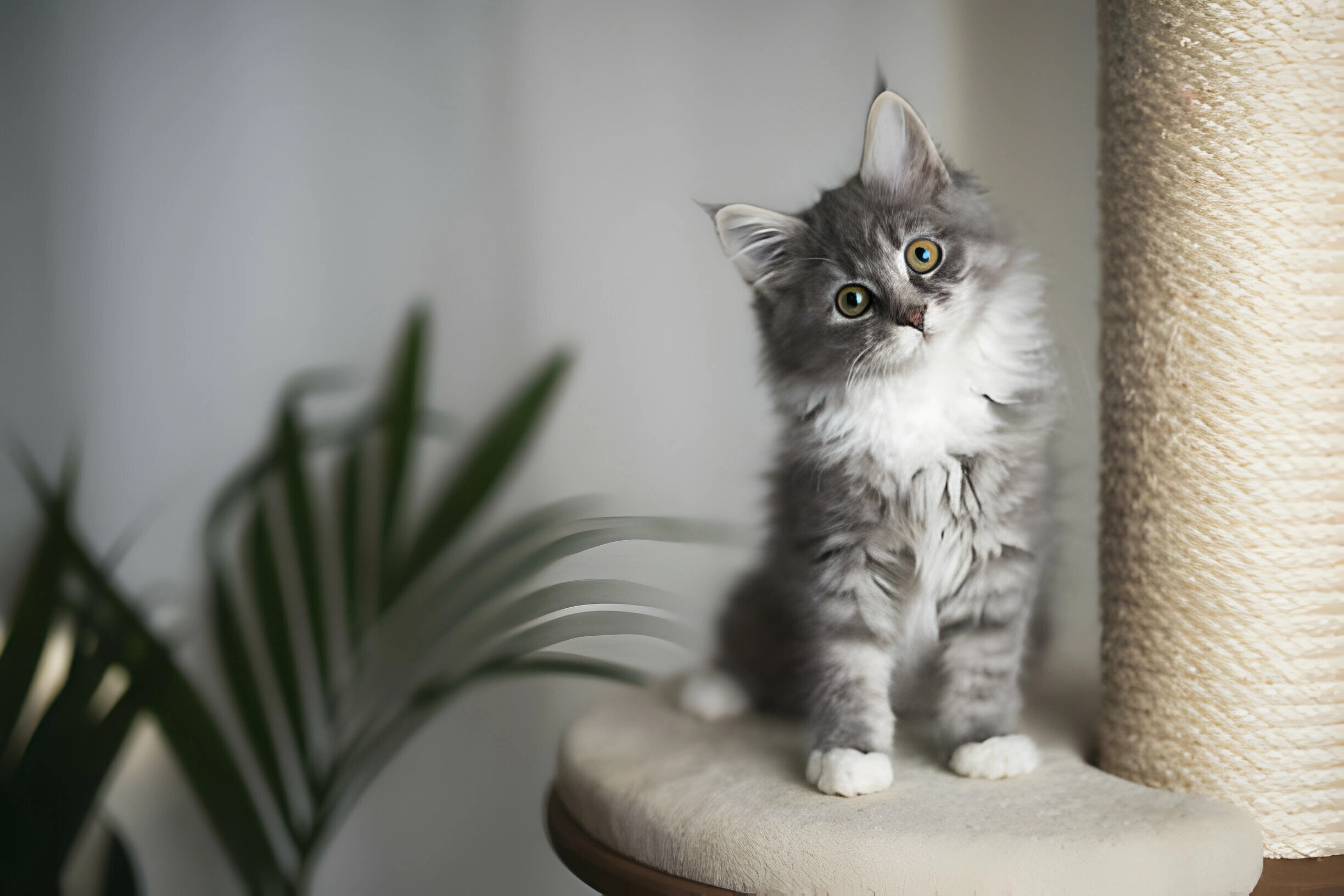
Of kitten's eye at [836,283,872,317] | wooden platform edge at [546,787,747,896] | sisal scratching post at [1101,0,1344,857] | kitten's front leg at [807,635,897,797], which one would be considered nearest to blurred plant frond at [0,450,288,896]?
wooden platform edge at [546,787,747,896]

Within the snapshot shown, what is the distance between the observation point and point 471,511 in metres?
1.39

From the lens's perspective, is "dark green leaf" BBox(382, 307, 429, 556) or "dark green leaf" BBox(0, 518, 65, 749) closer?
"dark green leaf" BBox(0, 518, 65, 749)

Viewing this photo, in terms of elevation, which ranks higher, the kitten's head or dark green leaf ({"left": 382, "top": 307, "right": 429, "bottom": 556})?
the kitten's head

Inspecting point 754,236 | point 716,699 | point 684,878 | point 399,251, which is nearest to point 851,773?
point 684,878

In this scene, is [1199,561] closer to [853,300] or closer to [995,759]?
[995,759]

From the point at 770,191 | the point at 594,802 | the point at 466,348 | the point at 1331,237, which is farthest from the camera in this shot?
the point at 466,348

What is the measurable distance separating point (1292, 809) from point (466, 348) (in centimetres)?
133

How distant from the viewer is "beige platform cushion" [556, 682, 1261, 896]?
68cm

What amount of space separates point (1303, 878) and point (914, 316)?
59 centimetres

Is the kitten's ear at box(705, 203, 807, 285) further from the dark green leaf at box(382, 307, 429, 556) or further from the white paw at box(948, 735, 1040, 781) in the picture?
the dark green leaf at box(382, 307, 429, 556)

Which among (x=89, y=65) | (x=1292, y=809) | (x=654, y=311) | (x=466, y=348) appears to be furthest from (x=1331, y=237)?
(x=89, y=65)

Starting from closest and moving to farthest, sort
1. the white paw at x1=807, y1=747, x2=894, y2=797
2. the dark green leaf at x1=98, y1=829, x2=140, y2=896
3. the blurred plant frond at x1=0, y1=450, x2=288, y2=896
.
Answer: the white paw at x1=807, y1=747, x2=894, y2=797 → the blurred plant frond at x1=0, y1=450, x2=288, y2=896 → the dark green leaf at x1=98, y1=829, x2=140, y2=896

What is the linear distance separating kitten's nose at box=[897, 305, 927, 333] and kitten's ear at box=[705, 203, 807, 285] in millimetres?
144

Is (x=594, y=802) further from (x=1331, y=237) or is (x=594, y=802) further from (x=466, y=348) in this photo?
(x=466, y=348)
